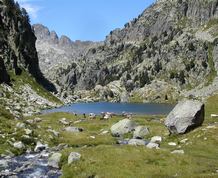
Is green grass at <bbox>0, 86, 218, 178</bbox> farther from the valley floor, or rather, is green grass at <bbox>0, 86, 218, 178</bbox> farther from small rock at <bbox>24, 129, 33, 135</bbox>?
small rock at <bbox>24, 129, 33, 135</bbox>

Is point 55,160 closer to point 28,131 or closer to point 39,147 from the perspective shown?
point 39,147

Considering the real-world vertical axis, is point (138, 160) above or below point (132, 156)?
below

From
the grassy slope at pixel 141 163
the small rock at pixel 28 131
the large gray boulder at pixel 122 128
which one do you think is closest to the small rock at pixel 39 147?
the small rock at pixel 28 131

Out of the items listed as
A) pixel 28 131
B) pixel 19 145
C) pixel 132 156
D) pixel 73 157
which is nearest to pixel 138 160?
pixel 132 156

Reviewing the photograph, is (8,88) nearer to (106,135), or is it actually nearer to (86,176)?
(106,135)

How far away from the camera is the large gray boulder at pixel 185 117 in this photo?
248ft

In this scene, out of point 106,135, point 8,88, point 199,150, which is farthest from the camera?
point 8,88

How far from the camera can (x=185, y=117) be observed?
7575 centimetres

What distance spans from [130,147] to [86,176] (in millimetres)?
12129

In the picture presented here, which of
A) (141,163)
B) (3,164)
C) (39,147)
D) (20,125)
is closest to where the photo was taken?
(141,163)

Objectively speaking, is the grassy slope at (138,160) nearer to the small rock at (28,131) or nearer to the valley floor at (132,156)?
the valley floor at (132,156)

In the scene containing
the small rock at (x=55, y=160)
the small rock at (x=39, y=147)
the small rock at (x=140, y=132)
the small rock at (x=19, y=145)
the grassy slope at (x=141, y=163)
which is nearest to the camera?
the grassy slope at (x=141, y=163)

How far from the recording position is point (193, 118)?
75.9m

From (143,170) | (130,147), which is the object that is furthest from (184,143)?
(143,170)
